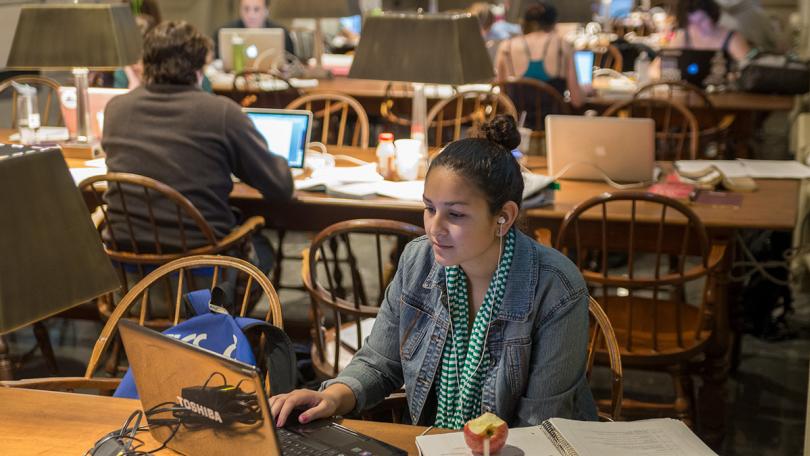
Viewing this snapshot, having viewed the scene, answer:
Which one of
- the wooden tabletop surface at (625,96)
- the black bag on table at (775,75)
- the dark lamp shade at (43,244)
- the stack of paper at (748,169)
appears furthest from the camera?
the black bag on table at (775,75)

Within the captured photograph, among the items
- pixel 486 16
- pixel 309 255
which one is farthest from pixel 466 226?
pixel 486 16

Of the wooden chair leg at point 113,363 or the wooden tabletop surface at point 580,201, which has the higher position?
the wooden tabletop surface at point 580,201

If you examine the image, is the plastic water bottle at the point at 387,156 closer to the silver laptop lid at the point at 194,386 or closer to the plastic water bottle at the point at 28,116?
the plastic water bottle at the point at 28,116

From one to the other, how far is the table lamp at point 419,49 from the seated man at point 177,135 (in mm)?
437

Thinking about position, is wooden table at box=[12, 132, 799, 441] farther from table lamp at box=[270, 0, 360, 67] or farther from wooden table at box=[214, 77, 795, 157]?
table lamp at box=[270, 0, 360, 67]

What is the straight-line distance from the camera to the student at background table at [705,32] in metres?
5.85

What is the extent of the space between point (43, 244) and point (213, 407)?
0.34 m

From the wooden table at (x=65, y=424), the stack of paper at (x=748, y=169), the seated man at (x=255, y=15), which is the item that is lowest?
the wooden table at (x=65, y=424)

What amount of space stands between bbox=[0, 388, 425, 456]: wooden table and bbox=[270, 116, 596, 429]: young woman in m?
0.14

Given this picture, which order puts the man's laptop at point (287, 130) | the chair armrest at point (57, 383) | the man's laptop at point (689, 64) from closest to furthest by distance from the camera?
1. the chair armrest at point (57, 383)
2. the man's laptop at point (287, 130)
3. the man's laptop at point (689, 64)

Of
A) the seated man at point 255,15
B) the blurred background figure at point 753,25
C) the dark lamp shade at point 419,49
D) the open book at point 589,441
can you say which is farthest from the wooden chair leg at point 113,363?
the blurred background figure at point 753,25

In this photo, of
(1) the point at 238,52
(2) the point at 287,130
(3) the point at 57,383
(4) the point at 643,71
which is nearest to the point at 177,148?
(2) the point at 287,130

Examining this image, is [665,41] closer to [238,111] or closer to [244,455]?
[238,111]

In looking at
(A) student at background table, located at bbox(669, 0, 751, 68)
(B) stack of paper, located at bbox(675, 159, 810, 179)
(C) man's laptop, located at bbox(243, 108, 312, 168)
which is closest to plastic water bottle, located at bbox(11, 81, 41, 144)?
(C) man's laptop, located at bbox(243, 108, 312, 168)
